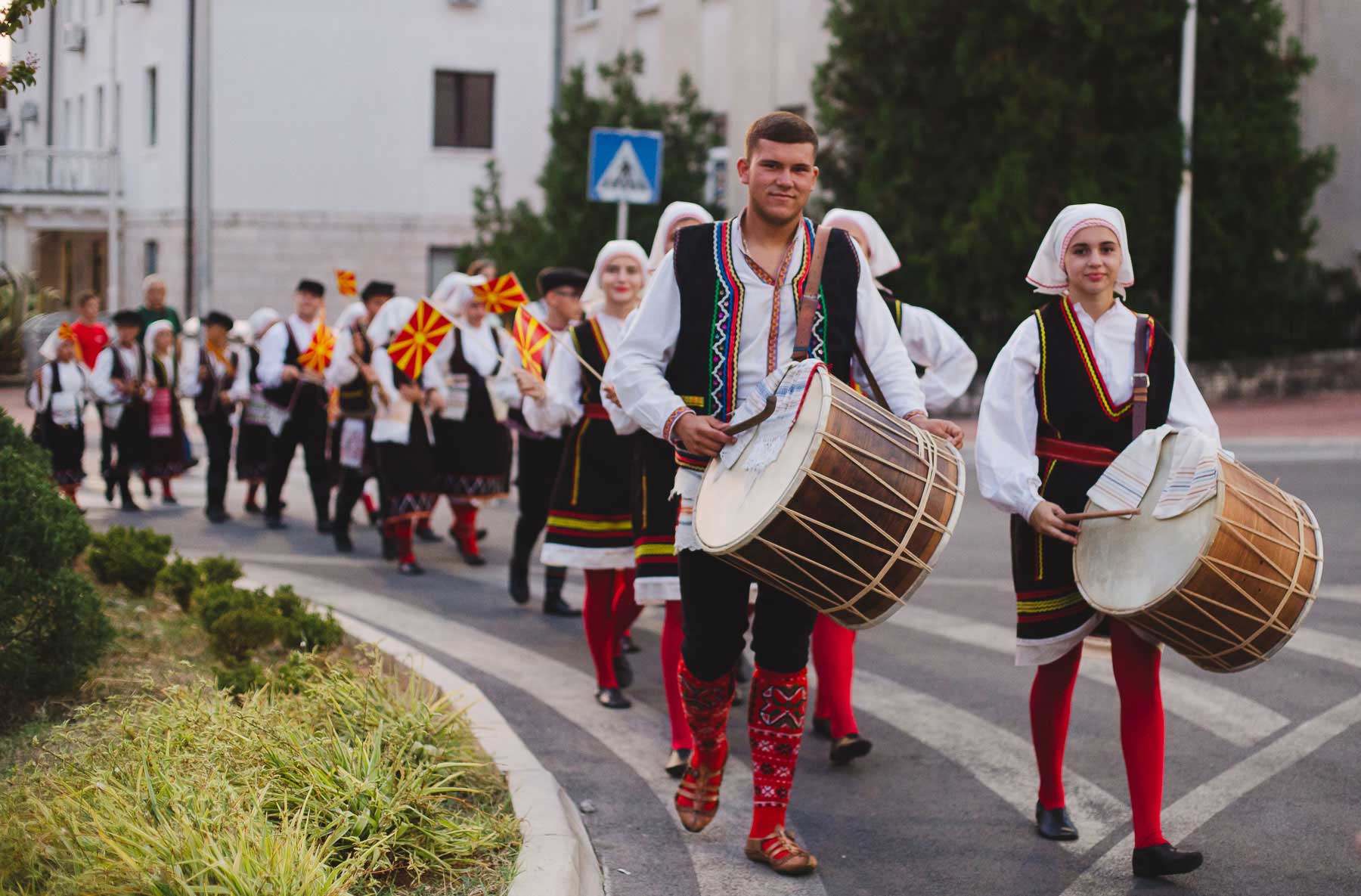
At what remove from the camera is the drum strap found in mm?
5059

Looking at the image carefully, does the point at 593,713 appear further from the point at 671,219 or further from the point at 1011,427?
the point at 1011,427

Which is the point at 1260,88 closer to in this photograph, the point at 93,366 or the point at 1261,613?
the point at 93,366

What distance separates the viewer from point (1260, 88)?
65.5 ft

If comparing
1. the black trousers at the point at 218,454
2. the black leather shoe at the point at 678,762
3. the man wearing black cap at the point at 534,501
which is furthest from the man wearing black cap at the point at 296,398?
the black leather shoe at the point at 678,762

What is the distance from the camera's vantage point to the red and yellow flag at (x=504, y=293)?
866 centimetres

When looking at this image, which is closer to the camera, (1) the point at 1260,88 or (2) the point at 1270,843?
(2) the point at 1270,843

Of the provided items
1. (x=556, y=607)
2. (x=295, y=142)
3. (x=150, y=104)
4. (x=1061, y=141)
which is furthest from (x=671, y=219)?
(x=150, y=104)

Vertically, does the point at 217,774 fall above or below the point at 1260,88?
below

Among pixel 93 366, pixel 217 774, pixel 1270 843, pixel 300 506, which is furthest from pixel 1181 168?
pixel 217 774

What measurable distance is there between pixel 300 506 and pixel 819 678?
918 cm

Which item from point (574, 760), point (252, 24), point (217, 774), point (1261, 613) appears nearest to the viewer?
point (217, 774)

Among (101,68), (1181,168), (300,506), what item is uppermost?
(101,68)

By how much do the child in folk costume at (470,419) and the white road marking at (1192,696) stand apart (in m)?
3.53

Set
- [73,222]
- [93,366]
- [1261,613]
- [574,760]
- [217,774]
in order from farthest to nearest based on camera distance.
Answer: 1. [73,222]
2. [93,366]
3. [574,760]
4. [1261,613]
5. [217,774]
